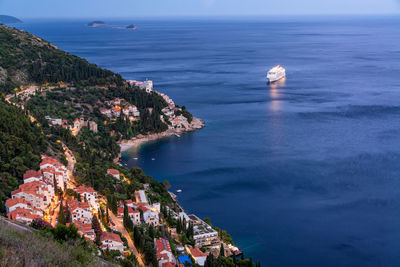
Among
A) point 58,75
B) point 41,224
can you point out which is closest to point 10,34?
point 58,75

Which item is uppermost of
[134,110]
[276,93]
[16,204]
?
[16,204]

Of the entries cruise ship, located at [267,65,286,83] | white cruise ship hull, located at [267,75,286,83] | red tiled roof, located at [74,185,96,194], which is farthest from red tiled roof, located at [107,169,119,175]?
white cruise ship hull, located at [267,75,286,83]

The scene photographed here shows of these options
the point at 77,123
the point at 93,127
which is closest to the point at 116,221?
the point at 77,123

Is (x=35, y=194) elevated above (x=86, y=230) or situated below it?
above

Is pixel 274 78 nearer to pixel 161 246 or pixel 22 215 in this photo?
pixel 161 246

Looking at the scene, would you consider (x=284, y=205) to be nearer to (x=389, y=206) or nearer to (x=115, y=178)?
(x=389, y=206)

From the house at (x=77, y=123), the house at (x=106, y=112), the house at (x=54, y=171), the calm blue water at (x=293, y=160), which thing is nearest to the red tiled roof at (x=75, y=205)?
the house at (x=54, y=171)

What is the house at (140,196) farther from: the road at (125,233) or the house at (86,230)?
the house at (86,230)
